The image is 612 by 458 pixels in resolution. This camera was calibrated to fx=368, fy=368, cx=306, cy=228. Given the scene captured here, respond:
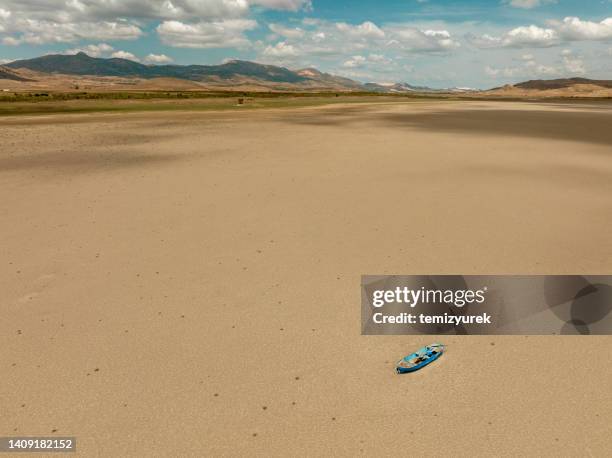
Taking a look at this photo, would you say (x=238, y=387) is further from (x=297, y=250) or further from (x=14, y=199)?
(x=14, y=199)

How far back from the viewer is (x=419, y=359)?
6.88 meters

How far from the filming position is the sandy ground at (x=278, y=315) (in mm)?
5758

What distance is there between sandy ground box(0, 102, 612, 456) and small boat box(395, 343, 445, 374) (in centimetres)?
16

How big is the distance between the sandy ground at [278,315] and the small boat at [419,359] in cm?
16

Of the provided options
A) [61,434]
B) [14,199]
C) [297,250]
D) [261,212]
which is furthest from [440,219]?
[14,199]

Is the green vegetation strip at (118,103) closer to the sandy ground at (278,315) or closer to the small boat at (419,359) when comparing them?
the sandy ground at (278,315)

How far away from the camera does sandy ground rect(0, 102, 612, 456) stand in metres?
5.76

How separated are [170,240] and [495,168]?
1984 centimetres

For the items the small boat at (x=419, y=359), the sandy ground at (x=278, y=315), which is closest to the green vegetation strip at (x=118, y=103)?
the sandy ground at (x=278, y=315)

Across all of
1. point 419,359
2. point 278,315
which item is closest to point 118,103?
point 278,315

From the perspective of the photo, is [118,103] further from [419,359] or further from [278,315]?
Answer: [419,359]

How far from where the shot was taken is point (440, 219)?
46.5ft

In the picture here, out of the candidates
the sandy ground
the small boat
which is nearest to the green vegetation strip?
the sandy ground

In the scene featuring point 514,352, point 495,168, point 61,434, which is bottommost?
point 61,434
